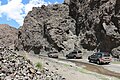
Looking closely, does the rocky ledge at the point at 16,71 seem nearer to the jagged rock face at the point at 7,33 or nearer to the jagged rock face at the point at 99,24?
the jagged rock face at the point at 99,24

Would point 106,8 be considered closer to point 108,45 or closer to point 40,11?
point 108,45

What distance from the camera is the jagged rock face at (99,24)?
67169mm

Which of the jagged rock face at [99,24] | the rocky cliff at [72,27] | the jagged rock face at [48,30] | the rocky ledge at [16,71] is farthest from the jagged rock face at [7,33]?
the rocky ledge at [16,71]

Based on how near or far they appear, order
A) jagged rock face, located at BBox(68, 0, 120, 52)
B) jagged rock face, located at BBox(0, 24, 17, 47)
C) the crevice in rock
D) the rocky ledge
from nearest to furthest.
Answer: the rocky ledge < jagged rock face, located at BBox(68, 0, 120, 52) < the crevice in rock < jagged rock face, located at BBox(0, 24, 17, 47)

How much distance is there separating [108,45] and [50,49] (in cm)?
3201

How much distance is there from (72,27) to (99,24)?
914 inches

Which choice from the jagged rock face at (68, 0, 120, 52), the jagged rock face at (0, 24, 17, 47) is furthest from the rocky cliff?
the jagged rock face at (0, 24, 17, 47)

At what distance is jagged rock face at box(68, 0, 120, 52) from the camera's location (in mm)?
67169

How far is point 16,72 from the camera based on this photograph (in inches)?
561

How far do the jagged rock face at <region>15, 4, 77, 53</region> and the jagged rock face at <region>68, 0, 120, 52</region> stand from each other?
546 cm

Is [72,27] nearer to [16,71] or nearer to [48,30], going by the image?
[48,30]

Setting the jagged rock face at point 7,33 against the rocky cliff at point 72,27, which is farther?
the jagged rock face at point 7,33

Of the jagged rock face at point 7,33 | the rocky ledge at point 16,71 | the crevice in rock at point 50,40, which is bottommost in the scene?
the rocky ledge at point 16,71

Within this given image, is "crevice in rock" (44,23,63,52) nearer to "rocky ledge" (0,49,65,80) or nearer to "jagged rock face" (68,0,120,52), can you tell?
"jagged rock face" (68,0,120,52)
